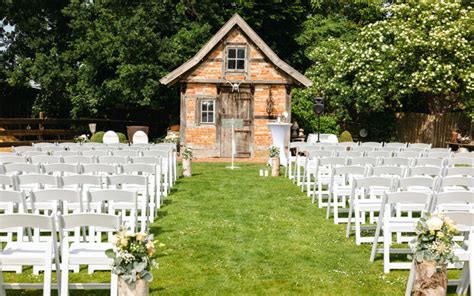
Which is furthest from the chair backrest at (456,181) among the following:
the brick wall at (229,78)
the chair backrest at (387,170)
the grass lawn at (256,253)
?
the brick wall at (229,78)

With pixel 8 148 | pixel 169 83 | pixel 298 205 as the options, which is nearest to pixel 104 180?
pixel 298 205

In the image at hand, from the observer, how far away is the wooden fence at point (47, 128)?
22125 mm

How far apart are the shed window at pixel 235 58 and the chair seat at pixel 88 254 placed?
1723 cm

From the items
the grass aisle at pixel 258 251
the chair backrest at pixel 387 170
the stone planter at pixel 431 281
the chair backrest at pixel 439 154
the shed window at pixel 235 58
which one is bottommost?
the grass aisle at pixel 258 251

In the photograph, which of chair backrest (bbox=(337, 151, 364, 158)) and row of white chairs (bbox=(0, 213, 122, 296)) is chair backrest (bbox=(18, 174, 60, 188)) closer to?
row of white chairs (bbox=(0, 213, 122, 296))

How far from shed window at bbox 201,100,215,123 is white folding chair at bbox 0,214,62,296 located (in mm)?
17057

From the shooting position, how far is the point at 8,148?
23.0 m

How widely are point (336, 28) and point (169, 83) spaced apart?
13.4m

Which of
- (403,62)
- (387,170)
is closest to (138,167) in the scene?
(387,170)

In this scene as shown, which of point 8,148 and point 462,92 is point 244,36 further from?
point 8,148

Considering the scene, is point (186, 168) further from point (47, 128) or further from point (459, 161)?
point (47, 128)

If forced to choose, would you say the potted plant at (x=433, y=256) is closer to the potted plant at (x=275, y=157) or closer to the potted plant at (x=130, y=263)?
the potted plant at (x=130, y=263)

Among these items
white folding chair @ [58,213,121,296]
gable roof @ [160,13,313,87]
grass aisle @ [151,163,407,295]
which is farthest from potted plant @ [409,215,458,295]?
gable roof @ [160,13,313,87]

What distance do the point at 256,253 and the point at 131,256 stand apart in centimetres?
309
